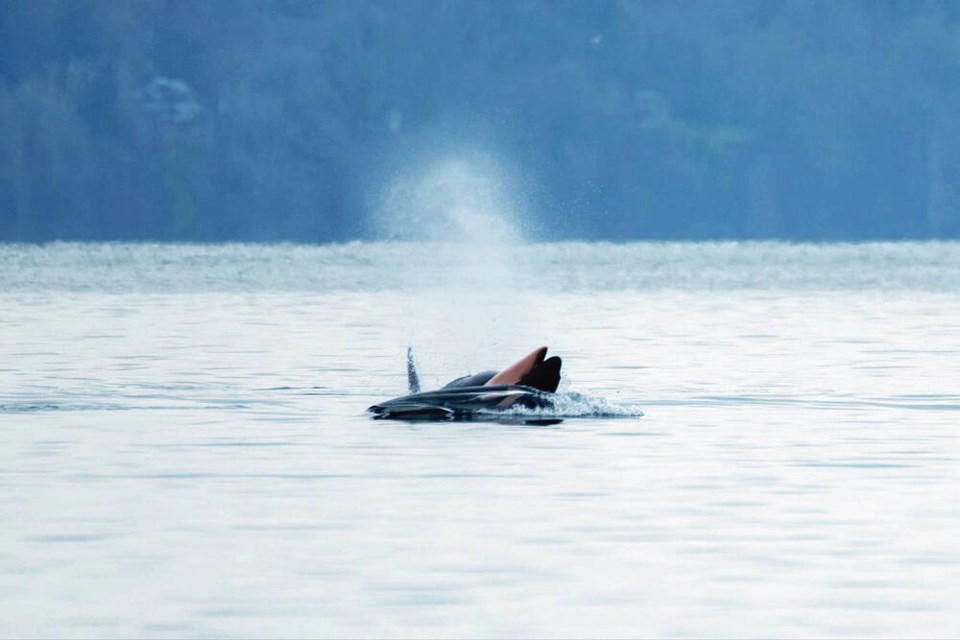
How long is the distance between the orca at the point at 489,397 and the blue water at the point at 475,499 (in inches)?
36.7

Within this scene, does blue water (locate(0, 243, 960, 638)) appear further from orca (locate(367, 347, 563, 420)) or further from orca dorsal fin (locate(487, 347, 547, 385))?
orca dorsal fin (locate(487, 347, 547, 385))

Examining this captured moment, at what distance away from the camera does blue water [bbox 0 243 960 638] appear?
21344 mm

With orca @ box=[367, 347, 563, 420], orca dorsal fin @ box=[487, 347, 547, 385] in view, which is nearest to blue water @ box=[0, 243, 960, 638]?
orca @ box=[367, 347, 563, 420]

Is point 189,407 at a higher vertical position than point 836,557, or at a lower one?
higher

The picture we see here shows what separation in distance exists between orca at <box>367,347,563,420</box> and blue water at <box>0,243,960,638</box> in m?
0.93

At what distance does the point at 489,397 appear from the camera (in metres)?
38.8

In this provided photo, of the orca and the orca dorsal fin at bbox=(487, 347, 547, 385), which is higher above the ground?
the orca dorsal fin at bbox=(487, 347, 547, 385)

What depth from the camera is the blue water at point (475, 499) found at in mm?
21344

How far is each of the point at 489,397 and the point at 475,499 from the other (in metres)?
10.2

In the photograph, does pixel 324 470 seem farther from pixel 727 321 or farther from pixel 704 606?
pixel 727 321

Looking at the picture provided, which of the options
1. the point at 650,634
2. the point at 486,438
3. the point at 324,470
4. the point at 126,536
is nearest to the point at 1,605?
the point at 126,536

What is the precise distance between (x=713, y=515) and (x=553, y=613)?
6184 mm

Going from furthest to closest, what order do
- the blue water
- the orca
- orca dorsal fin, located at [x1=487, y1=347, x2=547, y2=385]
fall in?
the orca, orca dorsal fin, located at [x1=487, y1=347, x2=547, y2=385], the blue water

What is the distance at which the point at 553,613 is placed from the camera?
21.2 meters
